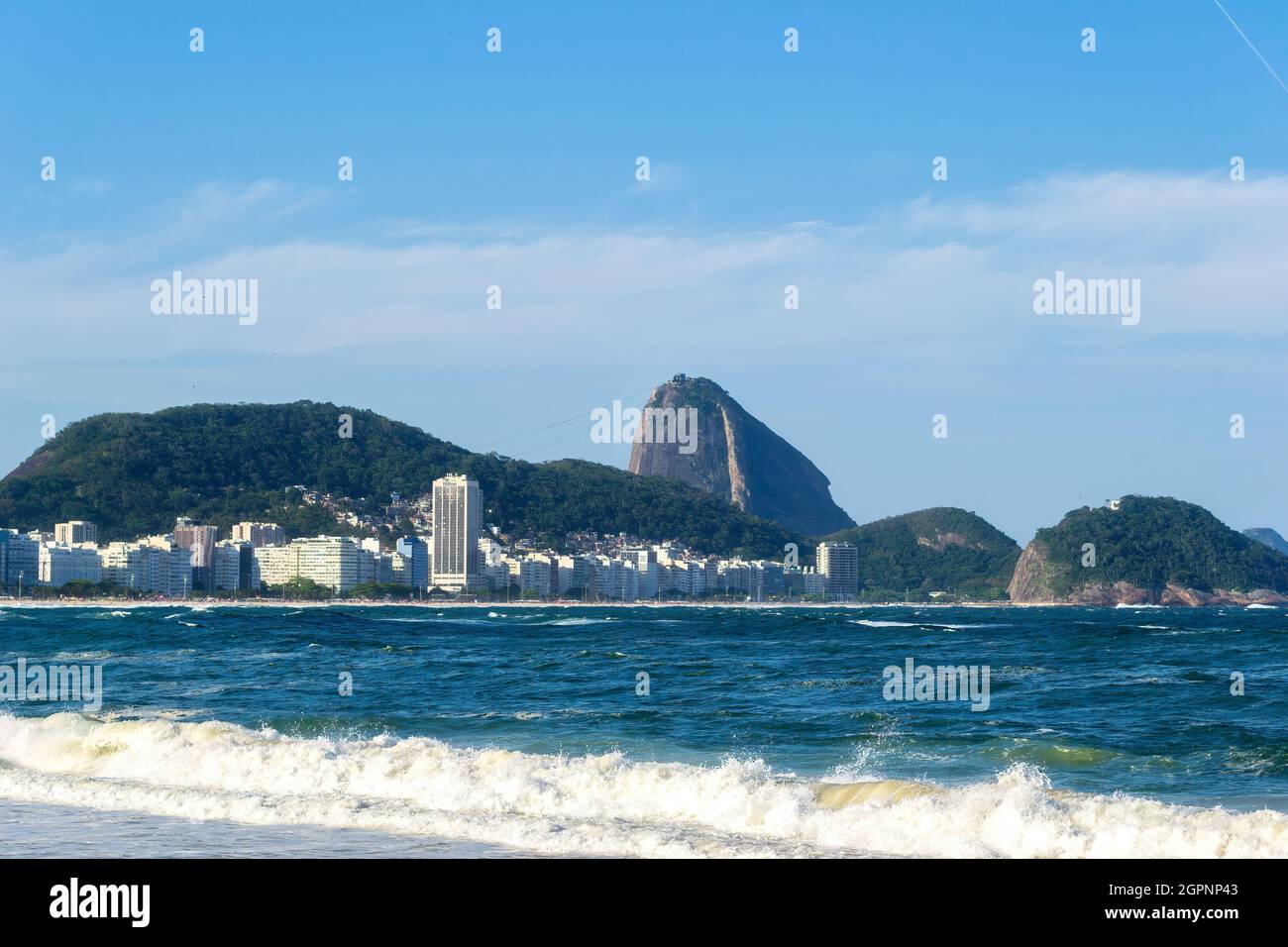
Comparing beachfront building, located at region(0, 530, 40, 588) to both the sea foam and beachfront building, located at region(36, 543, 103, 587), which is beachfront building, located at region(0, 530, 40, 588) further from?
the sea foam

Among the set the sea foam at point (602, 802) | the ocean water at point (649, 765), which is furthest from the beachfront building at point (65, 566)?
the sea foam at point (602, 802)

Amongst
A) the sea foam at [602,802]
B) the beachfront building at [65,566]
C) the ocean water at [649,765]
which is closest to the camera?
the sea foam at [602,802]

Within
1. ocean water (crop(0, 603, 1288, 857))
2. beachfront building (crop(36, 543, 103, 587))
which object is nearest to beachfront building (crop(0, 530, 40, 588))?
beachfront building (crop(36, 543, 103, 587))

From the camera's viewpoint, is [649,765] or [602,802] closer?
[602,802]

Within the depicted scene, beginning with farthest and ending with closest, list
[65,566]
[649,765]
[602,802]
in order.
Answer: [65,566]
[649,765]
[602,802]

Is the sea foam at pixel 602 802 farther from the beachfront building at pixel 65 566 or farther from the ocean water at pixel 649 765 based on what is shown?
the beachfront building at pixel 65 566

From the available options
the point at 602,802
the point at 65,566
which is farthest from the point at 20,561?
the point at 602,802

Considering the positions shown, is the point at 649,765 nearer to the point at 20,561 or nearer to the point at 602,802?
the point at 602,802
